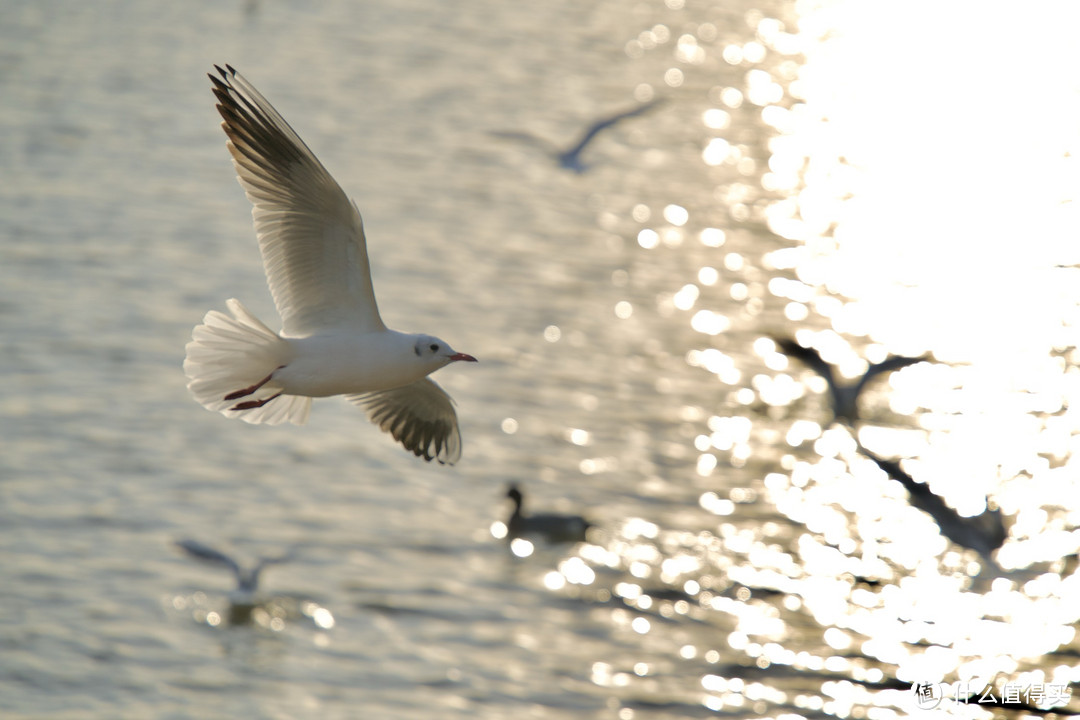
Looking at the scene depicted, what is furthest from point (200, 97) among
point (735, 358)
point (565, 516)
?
point (565, 516)

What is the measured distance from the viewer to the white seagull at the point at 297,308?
727cm

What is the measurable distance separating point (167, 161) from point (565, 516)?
462 inches

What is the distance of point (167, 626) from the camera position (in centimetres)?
1316

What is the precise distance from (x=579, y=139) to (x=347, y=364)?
1593 centimetres

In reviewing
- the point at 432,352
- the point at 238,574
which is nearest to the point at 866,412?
the point at 238,574

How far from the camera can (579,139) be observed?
74.9 ft

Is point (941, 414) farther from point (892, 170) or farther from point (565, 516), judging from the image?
point (892, 170)

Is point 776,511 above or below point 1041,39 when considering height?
below

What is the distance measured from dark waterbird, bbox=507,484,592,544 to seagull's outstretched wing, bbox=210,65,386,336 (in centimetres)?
770

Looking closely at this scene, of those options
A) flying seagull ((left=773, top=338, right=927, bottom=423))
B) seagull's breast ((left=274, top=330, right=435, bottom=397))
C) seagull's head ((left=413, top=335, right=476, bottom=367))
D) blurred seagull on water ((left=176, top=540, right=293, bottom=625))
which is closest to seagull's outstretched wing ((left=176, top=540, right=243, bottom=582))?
blurred seagull on water ((left=176, top=540, right=293, bottom=625))

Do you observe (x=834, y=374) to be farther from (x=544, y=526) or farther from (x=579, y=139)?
(x=579, y=139)

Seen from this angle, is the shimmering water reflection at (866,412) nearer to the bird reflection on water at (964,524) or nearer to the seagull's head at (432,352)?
the bird reflection on water at (964,524)

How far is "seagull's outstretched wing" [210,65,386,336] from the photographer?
7246 mm

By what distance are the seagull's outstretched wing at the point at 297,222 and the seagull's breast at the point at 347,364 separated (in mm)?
185
